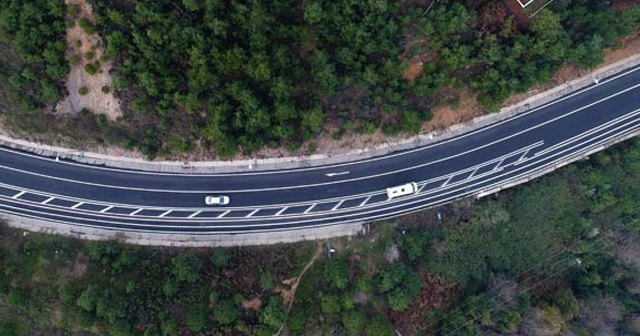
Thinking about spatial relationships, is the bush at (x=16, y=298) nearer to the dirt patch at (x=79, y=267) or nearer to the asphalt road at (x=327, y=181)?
the dirt patch at (x=79, y=267)

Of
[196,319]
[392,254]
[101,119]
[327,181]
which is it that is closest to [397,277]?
[392,254]

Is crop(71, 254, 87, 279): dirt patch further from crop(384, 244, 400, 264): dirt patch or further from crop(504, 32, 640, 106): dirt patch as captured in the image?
crop(504, 32, 640, 106): dirt patch

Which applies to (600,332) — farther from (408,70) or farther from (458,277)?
(408,70)

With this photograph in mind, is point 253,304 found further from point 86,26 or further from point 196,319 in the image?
point 86,26

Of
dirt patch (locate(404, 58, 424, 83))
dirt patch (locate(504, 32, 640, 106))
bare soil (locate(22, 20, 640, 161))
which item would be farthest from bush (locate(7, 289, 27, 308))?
dirt patch (locate(504, 32, 640, 106))

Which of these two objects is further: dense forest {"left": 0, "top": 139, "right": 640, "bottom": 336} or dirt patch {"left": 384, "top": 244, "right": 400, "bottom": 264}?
dirt patch {"left": 384, "top": 244, "right": 400, "bottom": 264}

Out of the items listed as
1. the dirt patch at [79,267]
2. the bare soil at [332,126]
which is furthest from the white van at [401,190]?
the dirt patch at [79,267]
